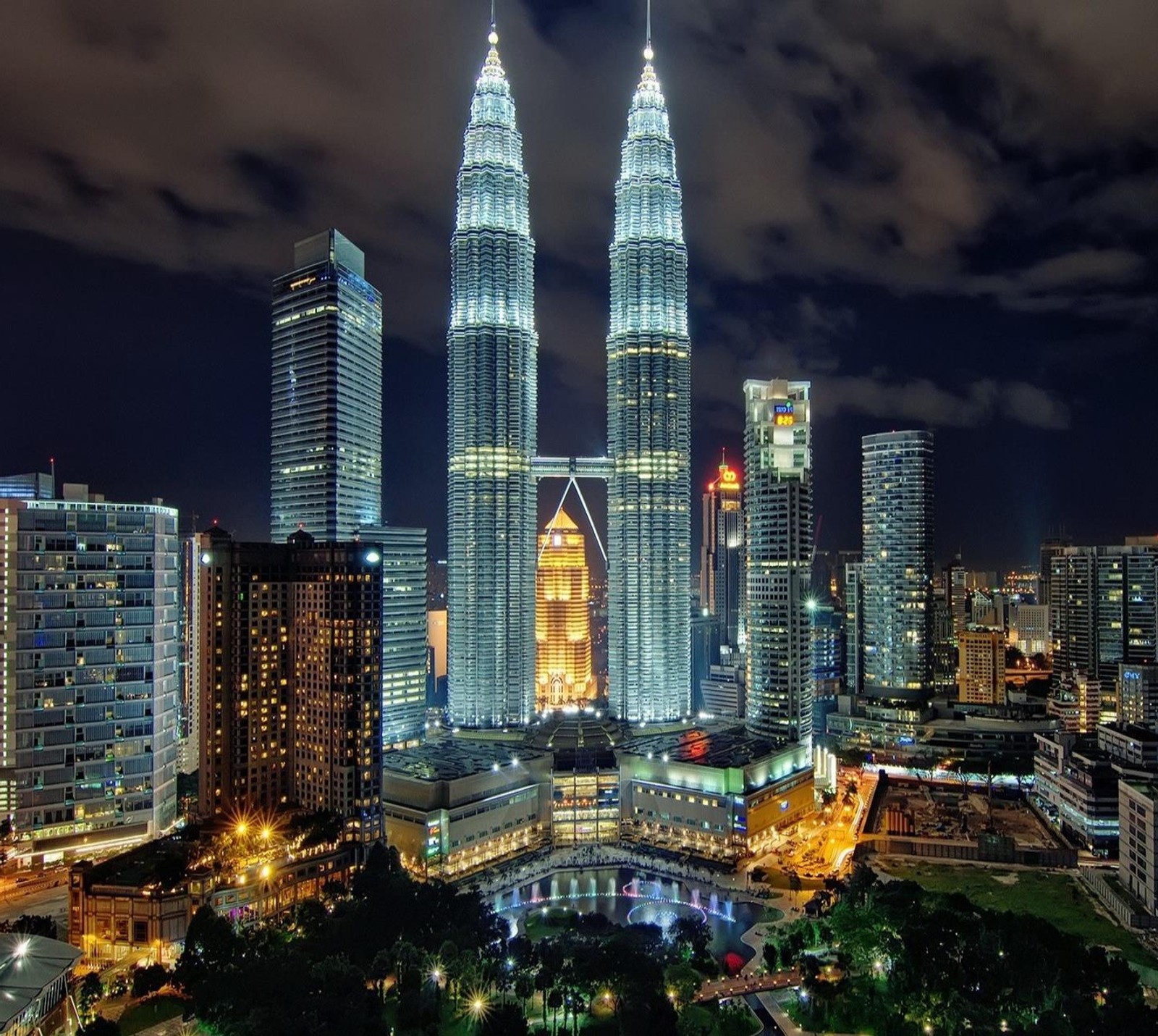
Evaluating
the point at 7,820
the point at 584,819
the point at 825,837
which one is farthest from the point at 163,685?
the point at 825,837

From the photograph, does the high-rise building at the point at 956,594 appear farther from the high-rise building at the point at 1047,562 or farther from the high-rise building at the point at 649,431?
the high-rise building at the point at 649,431

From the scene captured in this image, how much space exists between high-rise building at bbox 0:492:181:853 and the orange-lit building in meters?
40.0

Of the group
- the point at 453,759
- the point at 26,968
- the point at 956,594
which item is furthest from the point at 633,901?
the point at 956,594

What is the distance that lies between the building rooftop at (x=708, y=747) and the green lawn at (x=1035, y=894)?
8948 millimetres

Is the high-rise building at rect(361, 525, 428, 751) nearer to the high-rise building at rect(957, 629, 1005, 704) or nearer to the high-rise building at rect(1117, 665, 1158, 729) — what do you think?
the high-rise building at rect(1117, 665, 1158, 729)

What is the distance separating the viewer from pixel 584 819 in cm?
4706

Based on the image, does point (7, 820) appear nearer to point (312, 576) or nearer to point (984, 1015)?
point (312, 576)

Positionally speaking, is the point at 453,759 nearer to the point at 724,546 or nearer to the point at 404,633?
the point at 404,633

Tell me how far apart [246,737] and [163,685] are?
502cm

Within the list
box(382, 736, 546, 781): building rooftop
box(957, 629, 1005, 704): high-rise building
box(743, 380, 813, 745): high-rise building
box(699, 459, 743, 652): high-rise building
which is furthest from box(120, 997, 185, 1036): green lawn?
box(699, 459, 743, 652): high-rise building

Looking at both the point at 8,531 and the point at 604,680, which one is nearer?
the point at 8,531

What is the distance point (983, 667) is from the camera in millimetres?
78500

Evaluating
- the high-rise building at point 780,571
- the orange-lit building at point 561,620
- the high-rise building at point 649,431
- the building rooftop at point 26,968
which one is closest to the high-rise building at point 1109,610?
the high-rise building at point 780,571

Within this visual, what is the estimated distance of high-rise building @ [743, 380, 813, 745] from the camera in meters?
55.1
